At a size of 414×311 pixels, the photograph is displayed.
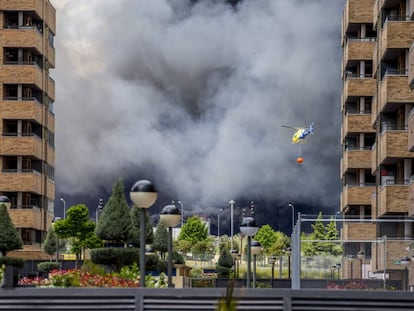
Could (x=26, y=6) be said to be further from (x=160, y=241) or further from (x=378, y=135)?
(x=378, y=135)

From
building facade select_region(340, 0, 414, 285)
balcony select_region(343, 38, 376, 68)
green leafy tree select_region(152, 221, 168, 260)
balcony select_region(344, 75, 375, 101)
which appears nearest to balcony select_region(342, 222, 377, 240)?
building facade select_region(340, 0, 414, 285)

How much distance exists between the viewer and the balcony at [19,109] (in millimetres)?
80125

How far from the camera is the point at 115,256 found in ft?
125

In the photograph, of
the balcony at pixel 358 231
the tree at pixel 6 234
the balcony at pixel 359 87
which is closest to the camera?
the balcony at pixel 358 231

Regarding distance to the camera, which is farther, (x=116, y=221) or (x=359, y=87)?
(x=359, y=87)

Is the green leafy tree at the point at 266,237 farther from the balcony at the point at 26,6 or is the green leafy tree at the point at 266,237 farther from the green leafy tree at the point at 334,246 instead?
the green leafy tree at the point at 334,246

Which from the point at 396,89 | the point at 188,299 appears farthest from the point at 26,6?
the point at 188,299

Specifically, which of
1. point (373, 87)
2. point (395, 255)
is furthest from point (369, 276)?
point (373, 87)

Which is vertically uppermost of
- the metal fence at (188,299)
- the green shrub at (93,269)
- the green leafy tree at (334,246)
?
the green leafy tree at (334,246)

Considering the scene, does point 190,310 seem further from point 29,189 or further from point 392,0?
point 29,189

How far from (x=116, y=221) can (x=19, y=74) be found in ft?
144

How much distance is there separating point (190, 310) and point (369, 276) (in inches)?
977

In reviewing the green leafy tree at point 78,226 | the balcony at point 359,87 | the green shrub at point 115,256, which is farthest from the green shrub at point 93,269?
the green leafy tree at point 78,226

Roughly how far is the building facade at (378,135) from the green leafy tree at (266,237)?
88.9m
